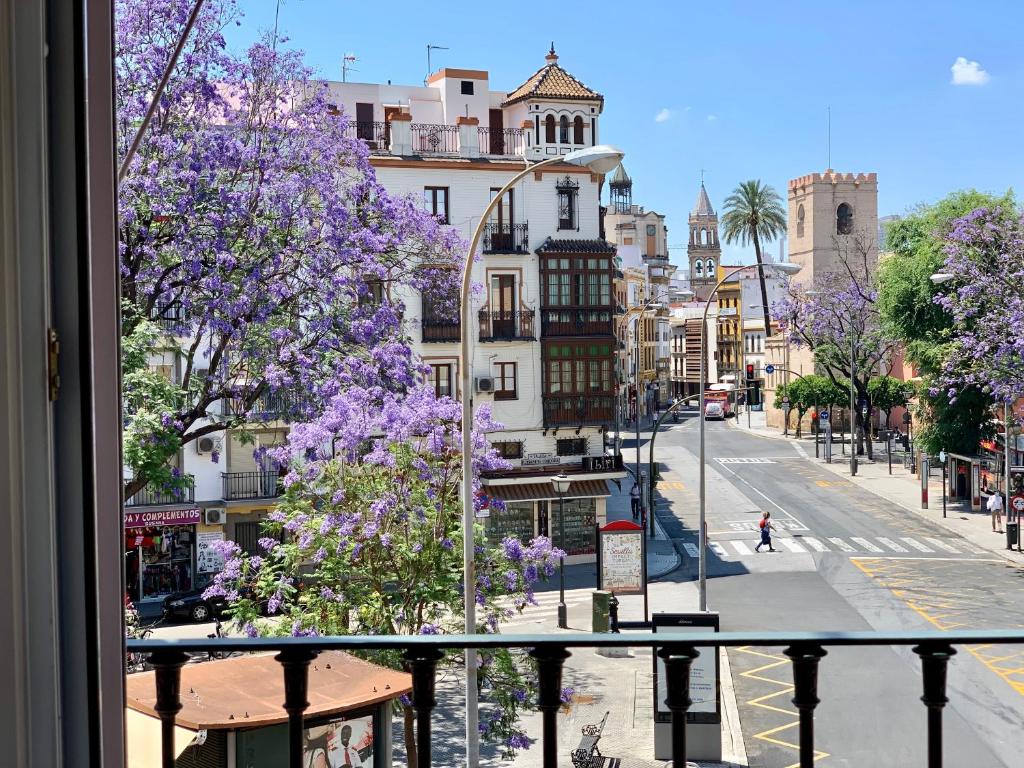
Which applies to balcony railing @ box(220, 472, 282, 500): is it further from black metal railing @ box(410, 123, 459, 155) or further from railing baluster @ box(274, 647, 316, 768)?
railing baluster @ box(274, 647, 316, 768)

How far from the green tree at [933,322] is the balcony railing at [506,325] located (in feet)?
49.6

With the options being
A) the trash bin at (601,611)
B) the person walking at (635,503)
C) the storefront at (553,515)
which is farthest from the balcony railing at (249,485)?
the person walking at (635,503)

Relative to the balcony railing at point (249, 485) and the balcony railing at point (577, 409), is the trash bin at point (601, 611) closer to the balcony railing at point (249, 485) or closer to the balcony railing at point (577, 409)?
the balcony railing at point (249, 485)

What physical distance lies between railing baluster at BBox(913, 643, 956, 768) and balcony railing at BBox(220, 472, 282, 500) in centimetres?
2758

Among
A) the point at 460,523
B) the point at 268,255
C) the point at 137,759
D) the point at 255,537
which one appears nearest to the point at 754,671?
the point at 460,523

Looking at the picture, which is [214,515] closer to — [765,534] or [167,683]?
[765,534]

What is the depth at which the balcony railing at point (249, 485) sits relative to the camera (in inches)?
1169

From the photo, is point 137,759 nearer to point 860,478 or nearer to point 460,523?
point 460,523

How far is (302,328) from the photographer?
15.5 metres

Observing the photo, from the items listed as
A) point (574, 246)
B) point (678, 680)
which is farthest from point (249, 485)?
point (678, 680)

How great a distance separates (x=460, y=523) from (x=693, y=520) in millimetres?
27164

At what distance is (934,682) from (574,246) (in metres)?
32.5

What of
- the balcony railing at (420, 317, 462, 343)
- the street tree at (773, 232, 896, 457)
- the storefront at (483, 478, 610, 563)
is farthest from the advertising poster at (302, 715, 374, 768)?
the street tree at (773, 232, 896, 457)

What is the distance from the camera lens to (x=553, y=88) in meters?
36.7
